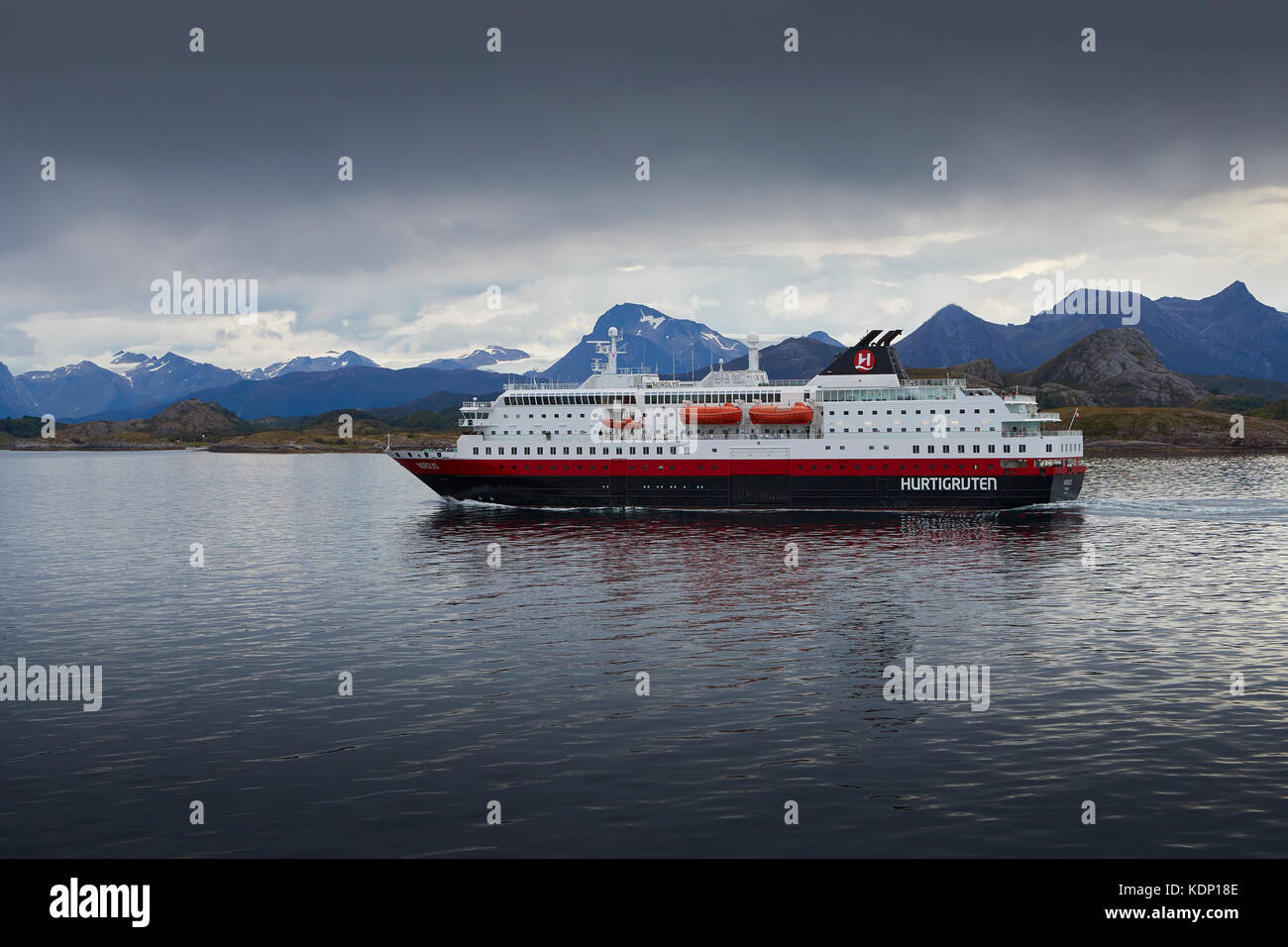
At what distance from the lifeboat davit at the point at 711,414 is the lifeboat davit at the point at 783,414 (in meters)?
1.53

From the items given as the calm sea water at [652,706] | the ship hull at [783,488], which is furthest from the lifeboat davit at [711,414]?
the calm sea water at [652,706]

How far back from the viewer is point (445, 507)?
80.6m

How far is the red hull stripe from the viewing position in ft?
229

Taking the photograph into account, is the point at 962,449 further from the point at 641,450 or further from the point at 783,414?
the point at 641,450

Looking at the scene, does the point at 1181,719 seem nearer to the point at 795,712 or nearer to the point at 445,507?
the point at 795,712

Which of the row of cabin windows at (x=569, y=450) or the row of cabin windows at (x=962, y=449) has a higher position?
the row of cabin windows at (x=569, y=450)

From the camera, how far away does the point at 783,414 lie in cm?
7350

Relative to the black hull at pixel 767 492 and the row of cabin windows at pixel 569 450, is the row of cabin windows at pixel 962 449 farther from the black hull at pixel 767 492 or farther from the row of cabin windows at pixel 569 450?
the row of cabin windows at pixel 569 450

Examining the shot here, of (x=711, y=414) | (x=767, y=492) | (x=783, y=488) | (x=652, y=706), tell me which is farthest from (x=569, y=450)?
(x=652, y=706)

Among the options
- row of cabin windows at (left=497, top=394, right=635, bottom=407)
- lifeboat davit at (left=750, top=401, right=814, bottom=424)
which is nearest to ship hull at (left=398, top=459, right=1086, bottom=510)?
lifeboat davit at (left=750, top=401, right=814, bottom=424)

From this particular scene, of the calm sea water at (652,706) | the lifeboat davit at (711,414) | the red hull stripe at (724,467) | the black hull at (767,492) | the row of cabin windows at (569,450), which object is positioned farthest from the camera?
the lifeboat davit at (711,414)

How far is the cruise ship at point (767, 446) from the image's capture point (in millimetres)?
69938

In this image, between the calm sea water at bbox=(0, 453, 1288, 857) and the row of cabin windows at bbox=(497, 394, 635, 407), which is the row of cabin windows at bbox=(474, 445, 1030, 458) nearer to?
the row of cabin windows at bbox=(497, 394, 635, 407)
